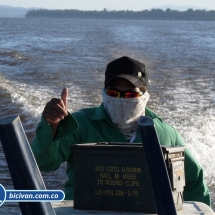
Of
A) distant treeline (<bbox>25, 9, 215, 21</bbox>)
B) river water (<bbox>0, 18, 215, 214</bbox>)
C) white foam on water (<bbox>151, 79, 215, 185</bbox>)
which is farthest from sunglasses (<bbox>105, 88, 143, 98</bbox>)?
distant treeline (<bbox>25, 9, 215, 21</bbox>)

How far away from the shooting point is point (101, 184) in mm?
2672

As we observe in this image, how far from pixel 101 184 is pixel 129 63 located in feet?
2.50

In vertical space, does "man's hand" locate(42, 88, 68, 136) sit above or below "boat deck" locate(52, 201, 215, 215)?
above

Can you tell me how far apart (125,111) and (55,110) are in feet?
2.60

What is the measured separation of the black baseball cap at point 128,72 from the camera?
10.4ft

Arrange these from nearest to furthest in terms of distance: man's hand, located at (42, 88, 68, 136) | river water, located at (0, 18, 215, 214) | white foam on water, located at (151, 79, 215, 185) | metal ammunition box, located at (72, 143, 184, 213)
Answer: man's hand, located at (42, 88, 68, 136), metal ammunition box, located at (72, 143, 184, 213), white foam on water, located at (151, 79, 215, 185), river water, located at (0, 18, 215, 214)

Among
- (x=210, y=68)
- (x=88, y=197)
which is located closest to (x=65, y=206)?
(x=88, y=197)

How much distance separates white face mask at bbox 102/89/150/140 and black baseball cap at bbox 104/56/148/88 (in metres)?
0.08

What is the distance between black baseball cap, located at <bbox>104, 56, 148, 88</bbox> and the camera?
3.16 meters

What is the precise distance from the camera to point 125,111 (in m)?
3.24

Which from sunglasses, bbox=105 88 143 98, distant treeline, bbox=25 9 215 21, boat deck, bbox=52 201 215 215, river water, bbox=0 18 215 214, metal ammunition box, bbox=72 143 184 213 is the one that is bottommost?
distant treeline, bbox=25 9 215 21

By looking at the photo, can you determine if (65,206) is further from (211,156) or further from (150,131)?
(211,156)

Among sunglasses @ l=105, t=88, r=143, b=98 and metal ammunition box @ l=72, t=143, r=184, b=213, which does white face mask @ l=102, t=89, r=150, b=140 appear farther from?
metal ammunition box @ l=72, t=143, r=184, b=213

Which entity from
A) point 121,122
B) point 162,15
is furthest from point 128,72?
point 162,15
